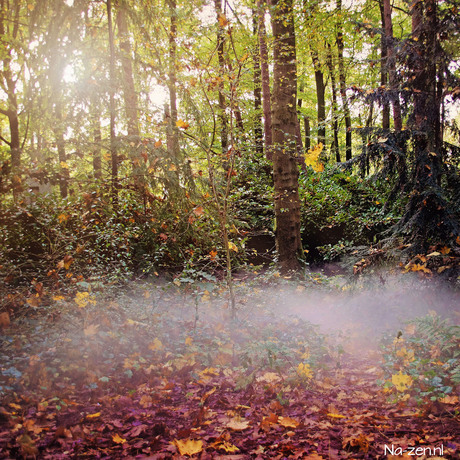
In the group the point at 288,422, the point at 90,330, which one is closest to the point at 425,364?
the point at 288,422

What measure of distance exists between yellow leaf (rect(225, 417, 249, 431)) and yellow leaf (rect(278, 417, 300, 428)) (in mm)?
252

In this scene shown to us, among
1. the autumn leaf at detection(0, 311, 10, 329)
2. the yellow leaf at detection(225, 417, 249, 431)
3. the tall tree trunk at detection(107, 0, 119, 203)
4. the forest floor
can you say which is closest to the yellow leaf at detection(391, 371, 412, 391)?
the forest floor

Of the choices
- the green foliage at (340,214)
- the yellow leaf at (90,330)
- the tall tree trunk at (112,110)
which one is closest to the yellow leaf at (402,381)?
the yellow leaf at (90,330)

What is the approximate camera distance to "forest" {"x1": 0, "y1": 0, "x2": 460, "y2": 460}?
245 centimetres

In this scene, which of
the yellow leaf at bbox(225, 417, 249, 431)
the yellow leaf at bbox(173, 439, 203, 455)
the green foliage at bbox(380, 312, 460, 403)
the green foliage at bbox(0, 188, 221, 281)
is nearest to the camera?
the yellow leaf at bbox(173, 439, 203, 455)

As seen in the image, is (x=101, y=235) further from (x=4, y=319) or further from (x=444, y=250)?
(x=444, y=250)

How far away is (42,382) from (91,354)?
598 millimetres

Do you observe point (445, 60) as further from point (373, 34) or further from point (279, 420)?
point (279, 420)

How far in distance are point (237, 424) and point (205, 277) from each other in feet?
8.67

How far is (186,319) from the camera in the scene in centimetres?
471

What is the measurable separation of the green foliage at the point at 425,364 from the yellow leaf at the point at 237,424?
137 cm

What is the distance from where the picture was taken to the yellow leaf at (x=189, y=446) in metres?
2.08

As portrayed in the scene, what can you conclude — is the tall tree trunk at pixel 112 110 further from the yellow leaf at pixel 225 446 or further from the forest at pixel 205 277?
Result: the yellow leaf at pixel 225 446

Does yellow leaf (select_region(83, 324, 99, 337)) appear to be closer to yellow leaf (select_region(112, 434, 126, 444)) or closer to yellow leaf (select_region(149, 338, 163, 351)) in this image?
yellow leaf (select_region(149, 338, 163, 351))
